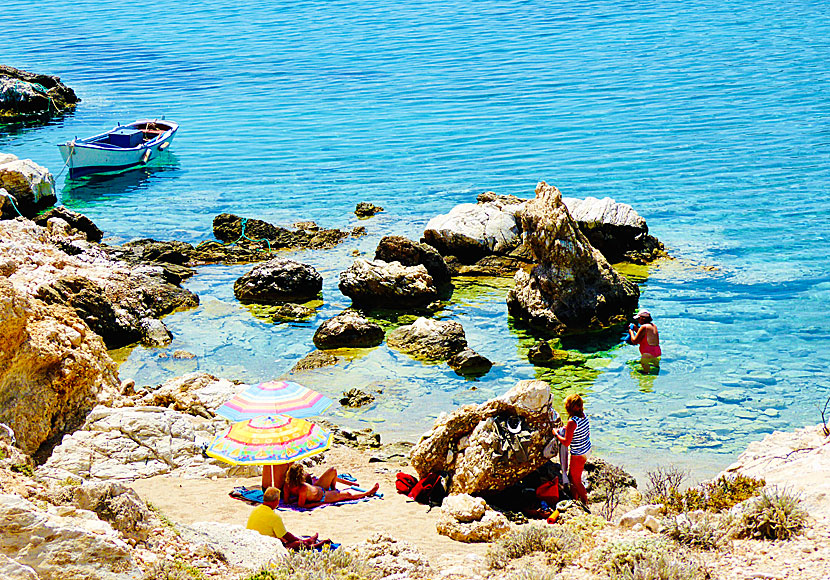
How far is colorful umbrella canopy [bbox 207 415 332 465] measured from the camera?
467 inches

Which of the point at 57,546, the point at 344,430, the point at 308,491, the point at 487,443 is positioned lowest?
the point at 344,430

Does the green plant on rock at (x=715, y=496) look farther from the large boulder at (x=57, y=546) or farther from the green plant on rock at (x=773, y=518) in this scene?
the large boulder at (x=57, y=546)

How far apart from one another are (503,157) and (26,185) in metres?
19.0

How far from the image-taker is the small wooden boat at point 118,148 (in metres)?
35.8

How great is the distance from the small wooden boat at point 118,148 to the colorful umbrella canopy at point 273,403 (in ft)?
87.0

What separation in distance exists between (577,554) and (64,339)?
930 cm

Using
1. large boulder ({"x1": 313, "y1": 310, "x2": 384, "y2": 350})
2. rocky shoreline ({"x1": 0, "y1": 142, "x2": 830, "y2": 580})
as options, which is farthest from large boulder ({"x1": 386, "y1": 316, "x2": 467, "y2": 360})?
large boulder ({"x1": 313, "y1": 310, "x2": 384, "y2": 350})

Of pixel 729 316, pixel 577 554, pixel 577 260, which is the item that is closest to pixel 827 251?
pixel 729 316

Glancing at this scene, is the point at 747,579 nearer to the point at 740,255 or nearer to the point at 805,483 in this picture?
the point at 805,483

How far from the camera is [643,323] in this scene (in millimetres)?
17953

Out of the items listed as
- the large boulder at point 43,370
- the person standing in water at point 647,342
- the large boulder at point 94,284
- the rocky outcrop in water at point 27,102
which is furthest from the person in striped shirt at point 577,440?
the rocky outcrop in water at point 27,102

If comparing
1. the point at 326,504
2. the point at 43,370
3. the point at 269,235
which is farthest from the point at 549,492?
the point at 269,235

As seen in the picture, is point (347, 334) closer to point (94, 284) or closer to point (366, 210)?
point (94, 284)

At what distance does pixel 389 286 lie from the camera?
21.6m
